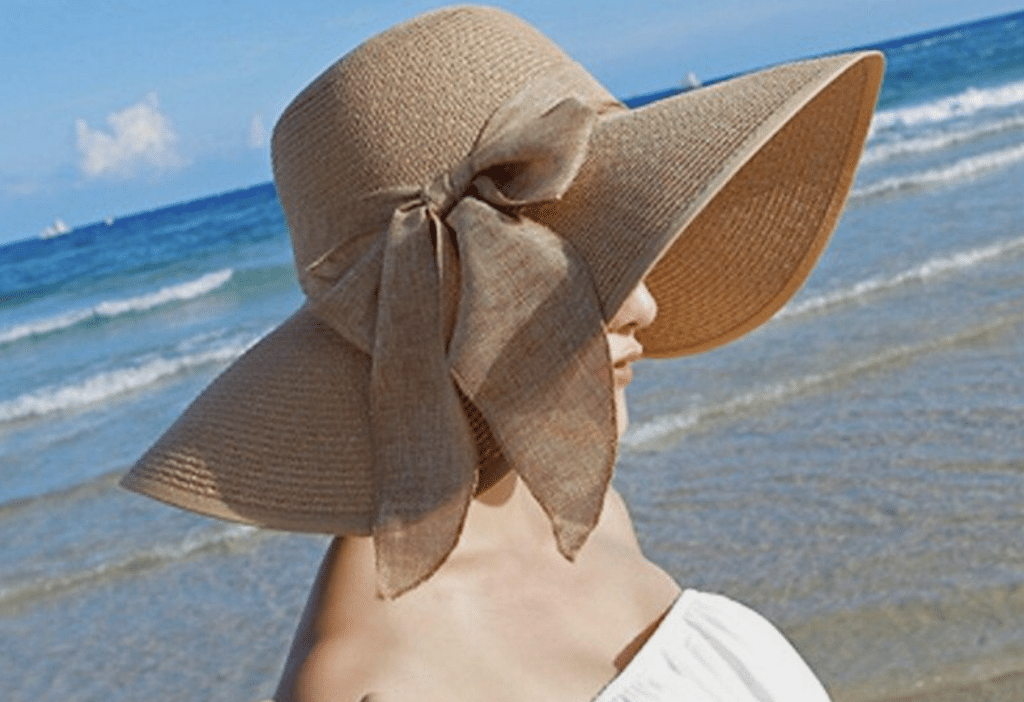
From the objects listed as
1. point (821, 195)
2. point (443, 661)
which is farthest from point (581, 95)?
point (443, 661)

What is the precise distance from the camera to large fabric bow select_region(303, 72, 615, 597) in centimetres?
149

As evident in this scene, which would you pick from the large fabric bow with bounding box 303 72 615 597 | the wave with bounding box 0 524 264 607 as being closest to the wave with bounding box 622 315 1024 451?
the wave with bounding box 0 524 264 607

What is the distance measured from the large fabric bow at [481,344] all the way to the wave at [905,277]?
607 cm

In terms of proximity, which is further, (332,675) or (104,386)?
(104,386)

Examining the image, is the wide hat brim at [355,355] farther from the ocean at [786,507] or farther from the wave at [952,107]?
the wave at [952,107]

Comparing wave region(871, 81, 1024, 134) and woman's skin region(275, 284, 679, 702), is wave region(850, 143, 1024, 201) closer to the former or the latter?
wave region(871, 81, 1024, 134)

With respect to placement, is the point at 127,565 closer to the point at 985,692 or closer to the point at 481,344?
the point at 985,692

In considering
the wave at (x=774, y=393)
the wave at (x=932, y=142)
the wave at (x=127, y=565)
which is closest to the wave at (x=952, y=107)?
the wave at (x=932, y=142)

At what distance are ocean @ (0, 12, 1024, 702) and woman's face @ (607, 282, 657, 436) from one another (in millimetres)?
2128

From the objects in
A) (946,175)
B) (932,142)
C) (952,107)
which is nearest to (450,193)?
(946,175)

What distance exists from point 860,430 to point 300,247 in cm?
394

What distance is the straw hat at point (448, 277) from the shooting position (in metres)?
1.49

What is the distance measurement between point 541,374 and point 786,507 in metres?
3.38

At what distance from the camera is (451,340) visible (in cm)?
152
